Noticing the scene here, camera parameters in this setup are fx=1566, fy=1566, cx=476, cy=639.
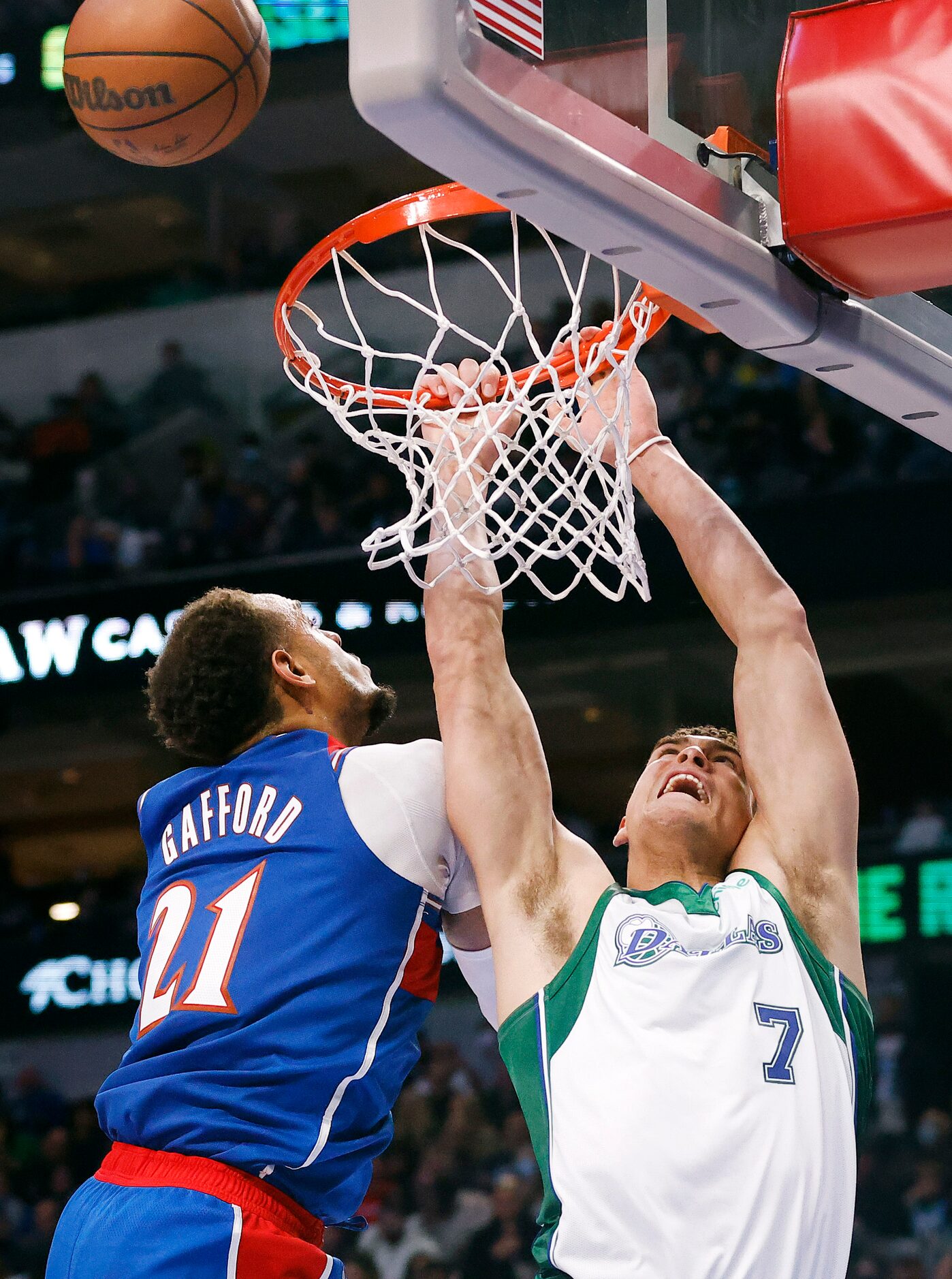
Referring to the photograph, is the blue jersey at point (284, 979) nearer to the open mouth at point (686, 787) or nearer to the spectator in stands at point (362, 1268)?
the open mouth at point (686, 787)

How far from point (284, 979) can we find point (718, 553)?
1177 millimetres

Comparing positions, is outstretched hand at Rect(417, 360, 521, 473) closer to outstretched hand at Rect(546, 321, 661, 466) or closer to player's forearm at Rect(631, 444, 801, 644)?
outstretched hand at Rect(546, 321, 661, 466)

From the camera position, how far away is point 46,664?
1035cm

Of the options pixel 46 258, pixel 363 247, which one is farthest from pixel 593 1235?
pixel 46 258

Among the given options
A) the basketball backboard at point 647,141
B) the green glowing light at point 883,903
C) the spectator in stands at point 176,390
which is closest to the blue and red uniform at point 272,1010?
the basketball backboard at point 647,141

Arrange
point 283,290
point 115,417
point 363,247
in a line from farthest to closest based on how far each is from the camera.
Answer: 1. point 115,417
2. point 363,247
3. point 283,290

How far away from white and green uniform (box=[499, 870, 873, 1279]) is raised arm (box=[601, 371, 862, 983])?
0.24 feet

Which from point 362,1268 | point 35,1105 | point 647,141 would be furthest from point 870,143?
point 35,1105

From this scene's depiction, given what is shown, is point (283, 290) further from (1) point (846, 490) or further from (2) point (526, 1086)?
(1) point (846, 490)

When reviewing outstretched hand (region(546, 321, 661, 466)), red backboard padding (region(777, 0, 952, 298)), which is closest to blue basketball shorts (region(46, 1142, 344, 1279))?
outstretched hand (region(546, 321, 661, 466))

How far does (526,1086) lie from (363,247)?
7.58m

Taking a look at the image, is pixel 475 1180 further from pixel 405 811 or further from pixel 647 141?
pixel 647 141

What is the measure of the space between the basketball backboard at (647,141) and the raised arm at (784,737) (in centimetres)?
43

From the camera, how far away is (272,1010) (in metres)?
2.61
